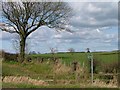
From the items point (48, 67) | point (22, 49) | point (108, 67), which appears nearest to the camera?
point (108, 67)

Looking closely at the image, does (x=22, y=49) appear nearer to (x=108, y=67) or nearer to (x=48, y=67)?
(x=48, y=67)

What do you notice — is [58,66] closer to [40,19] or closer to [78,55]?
[78,55]

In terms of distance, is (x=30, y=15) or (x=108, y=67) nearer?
(x=108, y=67)

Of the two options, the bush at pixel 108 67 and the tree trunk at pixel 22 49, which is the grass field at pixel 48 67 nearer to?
the bush at pixel 108 67

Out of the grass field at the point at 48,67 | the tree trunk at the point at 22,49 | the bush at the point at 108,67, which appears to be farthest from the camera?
the tree trunk at the point at 22,49

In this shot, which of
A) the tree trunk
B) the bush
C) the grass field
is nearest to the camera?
the bush

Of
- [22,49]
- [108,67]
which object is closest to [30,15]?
[22,49]

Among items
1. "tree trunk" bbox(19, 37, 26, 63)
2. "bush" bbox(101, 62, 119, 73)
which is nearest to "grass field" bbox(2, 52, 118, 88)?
"bush" bbox(101, 62, 119, 73)

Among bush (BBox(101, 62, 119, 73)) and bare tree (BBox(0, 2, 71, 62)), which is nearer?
bush (BBox(101, 62, 119, 73))

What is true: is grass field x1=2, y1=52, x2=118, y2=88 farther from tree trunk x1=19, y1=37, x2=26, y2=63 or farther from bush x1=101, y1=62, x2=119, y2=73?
tree trunk x1=19, y1=37, x2=26, y2=63

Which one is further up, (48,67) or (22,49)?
(22,49)

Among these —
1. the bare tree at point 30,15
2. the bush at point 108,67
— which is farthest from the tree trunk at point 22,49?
the bush at point 108,67

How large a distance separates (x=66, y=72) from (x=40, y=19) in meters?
11.6

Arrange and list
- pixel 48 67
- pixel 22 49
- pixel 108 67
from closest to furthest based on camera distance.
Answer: pixel 108 67
pixel 48 67
pixel 22 49
